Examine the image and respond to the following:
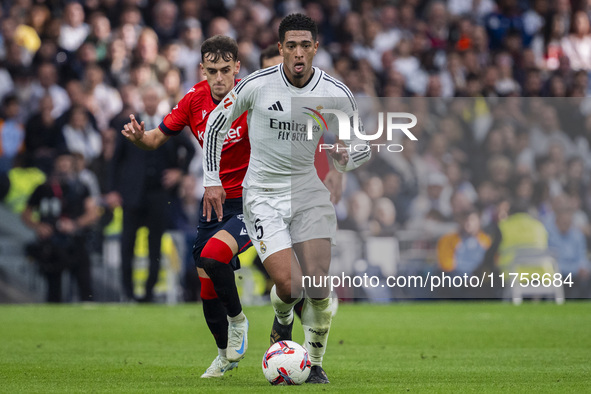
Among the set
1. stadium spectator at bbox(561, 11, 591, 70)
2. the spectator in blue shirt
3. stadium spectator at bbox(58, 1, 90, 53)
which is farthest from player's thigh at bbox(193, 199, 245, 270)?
stadium spectator at bbox(561, 11, 591, 70)

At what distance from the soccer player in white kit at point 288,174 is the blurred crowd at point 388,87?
568cm

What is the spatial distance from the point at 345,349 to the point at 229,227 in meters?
2.74

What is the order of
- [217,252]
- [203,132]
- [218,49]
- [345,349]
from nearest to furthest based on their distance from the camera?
[217,252], [218,49], [203,132], [345,349]

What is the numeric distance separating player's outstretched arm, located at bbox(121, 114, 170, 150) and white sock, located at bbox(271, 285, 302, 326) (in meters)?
1.57

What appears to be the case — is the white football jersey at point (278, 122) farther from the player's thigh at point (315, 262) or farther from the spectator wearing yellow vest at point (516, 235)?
the spectator wearing yellow vest at point (516, 235)

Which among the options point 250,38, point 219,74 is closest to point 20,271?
point 250,38

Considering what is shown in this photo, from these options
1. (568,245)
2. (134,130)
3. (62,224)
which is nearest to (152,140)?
(134,130)

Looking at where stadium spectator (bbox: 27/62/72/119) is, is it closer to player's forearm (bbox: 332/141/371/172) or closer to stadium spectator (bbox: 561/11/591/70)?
player's forearm (bbox: 332/141/371/172)

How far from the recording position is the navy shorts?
26.0 feet

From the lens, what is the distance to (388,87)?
17453 mm

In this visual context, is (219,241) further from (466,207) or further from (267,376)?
(466,207)

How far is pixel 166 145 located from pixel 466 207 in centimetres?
450

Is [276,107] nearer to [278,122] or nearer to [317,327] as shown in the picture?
[278,122]

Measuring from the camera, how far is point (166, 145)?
49.0 ft
